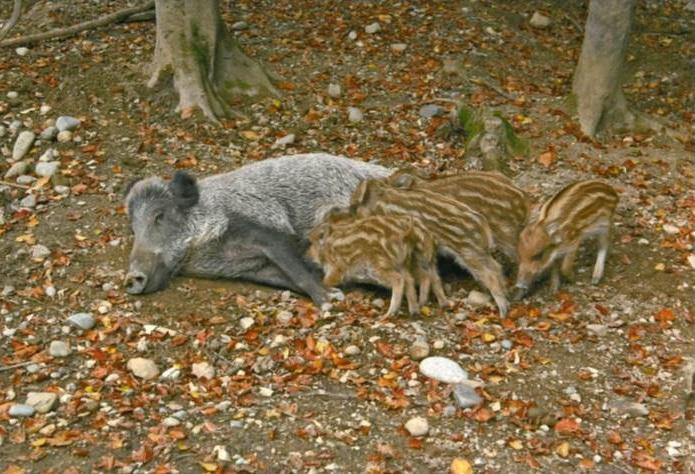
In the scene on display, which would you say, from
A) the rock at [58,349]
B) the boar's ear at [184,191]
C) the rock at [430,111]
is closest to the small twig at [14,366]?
the rock at [58,349]

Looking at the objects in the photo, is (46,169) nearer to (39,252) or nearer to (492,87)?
(39,252)

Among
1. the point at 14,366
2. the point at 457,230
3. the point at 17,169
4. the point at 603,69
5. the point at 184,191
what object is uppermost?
the point at 603,69

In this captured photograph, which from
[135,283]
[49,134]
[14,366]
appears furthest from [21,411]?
[49,134]

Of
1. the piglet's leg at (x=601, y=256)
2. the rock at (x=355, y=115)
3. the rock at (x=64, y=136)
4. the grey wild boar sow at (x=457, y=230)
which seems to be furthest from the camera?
the rock at (x=355, y=115)

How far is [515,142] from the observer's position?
855cm

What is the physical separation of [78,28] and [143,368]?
5.11 metres

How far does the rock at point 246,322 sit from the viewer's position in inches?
251

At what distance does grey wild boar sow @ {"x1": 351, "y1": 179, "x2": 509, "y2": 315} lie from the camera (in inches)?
262

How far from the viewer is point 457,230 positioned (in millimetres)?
6684

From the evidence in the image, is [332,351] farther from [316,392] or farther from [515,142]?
[515,142]

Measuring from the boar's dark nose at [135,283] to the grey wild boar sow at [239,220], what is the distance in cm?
4

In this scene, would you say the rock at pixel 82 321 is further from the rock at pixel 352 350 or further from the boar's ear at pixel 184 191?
the rock at pixel 352 350

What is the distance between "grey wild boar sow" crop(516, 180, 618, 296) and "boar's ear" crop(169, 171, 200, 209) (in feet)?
Answer: 7.74

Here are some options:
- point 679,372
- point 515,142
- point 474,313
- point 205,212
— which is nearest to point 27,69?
point 205,212
